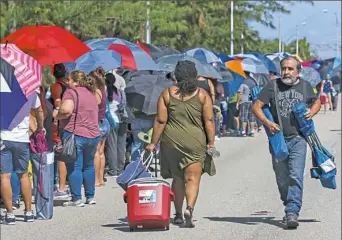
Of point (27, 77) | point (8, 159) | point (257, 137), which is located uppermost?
point (27, 77)

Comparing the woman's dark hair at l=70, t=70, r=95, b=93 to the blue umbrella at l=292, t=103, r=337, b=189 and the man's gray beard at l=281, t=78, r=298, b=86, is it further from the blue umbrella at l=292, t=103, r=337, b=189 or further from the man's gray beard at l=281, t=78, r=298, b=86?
the blue umbrella at l=292, t=103, r=337, b=189

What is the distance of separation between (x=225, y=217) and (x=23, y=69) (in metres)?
2.82

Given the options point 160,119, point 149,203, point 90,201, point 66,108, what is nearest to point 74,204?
point 90,201

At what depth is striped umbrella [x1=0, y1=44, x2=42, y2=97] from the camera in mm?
10344

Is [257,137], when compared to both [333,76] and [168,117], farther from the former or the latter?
[333,76]

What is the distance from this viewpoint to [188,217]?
988cm

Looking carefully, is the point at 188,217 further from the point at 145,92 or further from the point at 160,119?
the point at 145,92

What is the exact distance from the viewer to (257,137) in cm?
2555

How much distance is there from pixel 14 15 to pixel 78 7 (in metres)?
1.89

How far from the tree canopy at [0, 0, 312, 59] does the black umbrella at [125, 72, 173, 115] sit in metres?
8.73

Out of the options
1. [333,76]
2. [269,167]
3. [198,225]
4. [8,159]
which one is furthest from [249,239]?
[333,76]

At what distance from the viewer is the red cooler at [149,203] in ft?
32.1

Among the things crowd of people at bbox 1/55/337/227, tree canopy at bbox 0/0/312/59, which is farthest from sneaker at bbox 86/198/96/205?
tree canopy at bbox 0/0/312/59

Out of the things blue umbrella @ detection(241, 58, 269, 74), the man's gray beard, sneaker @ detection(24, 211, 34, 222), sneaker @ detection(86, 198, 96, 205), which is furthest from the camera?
blue umbrella @ detection(241, 58, 269, 74)
